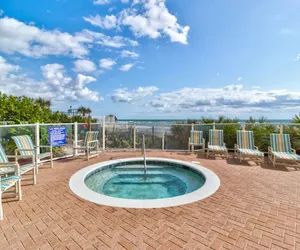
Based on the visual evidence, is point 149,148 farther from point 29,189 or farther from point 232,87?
point 232,87

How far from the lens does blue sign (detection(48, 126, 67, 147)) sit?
226 inches

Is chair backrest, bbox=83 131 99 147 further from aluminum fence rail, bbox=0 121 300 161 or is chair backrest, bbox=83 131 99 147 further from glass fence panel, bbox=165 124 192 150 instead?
glass fence panel, bbox=165 124 192 150

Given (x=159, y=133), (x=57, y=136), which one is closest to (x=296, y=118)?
(x=159, y=133)

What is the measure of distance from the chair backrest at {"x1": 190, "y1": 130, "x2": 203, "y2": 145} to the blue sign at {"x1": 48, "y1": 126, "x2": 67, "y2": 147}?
5156 millimetres

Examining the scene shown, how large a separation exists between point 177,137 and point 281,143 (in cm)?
400

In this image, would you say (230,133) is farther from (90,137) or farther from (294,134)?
(90,137)

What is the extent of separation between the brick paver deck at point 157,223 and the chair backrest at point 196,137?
385 cm

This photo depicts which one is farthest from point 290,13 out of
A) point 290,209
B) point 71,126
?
point 71,126

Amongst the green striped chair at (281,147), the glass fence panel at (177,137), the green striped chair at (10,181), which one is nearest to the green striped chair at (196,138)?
the glass fence panel at (177,137)

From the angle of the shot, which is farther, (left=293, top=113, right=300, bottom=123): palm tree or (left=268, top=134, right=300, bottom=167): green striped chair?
(left=293, top=113, right=300, bottom=123): palm tree

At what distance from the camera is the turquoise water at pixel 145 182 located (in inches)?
153

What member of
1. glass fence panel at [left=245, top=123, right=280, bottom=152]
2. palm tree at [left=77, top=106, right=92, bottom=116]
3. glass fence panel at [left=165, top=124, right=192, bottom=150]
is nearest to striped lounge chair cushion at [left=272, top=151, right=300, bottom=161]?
glass fence panel at [left=245, top=123, right=280, bottom=152]

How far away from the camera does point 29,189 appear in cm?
344

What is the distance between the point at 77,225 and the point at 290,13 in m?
8.57
